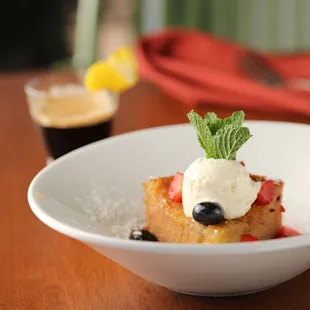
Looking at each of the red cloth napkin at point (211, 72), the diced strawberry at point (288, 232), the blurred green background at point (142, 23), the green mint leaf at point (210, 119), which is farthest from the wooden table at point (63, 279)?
the blurred green background at point (142, 23)

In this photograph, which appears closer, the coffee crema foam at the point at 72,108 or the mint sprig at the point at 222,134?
the mint sprig at the point at 222,134

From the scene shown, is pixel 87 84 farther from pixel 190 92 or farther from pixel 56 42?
pixel 56 42

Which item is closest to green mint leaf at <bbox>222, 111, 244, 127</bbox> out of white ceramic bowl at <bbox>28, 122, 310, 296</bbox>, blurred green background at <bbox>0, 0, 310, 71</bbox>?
white ceramic bowl at <bbox>28, 122, 310, 296</bbox>

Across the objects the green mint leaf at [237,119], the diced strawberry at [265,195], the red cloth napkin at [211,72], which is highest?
the green mint leaf at [237,119]

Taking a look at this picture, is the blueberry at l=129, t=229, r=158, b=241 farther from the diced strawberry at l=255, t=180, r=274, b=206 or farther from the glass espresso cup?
the glass espresso cup

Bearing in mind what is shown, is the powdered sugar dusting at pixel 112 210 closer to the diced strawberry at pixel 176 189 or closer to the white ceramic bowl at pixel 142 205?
the white ceramic bowl at pixel 142 205

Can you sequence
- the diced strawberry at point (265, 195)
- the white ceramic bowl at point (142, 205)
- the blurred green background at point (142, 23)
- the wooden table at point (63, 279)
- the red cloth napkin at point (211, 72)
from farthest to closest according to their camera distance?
the blurred green background at point (142, 23), the red cloth napkin at point (211, 72), the diced strawberry at point (265, 195), the wooden table at point (63, 279), the white ceramic bowl at point (142, 205)

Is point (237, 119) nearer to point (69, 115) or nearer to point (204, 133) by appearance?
point (204, 133)
